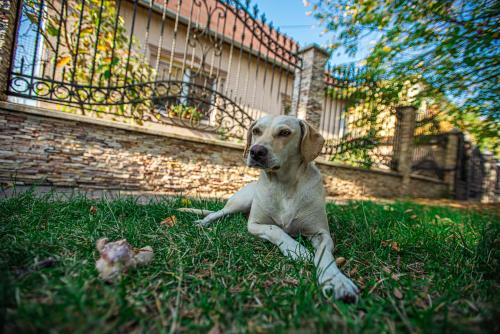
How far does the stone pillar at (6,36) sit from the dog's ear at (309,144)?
13.0 ft

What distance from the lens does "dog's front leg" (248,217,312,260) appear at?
5.37ft

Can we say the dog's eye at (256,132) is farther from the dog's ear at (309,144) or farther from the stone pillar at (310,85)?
the stone pillar at (310,85)

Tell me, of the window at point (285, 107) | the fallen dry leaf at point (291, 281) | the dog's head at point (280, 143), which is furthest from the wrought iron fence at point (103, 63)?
the fallen dry leaf at point (291, 281)

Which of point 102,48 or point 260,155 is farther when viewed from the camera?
point 102,48

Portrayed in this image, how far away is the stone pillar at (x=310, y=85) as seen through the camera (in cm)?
593

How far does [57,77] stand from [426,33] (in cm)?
665

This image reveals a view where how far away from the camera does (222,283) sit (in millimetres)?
1235

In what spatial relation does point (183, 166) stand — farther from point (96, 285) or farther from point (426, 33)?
point (426, 33)

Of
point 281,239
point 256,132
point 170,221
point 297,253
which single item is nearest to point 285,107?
point 256,132

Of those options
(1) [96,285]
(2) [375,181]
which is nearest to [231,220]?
(1) [96,285]

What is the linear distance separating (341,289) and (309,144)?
4.19 feet

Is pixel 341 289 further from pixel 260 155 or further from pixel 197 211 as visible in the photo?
pixel 197 211

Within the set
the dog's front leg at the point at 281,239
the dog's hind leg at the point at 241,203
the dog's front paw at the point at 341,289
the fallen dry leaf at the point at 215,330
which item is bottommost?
the fallen dry leaf at the point at 215,330

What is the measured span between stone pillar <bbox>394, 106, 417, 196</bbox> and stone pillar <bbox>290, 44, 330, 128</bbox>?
370 cm
